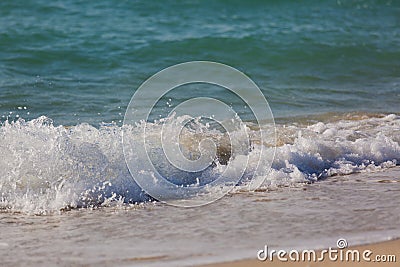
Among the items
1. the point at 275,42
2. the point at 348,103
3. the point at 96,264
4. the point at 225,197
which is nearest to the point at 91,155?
Result: the point at 225,197

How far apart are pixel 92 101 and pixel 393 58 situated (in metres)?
4.92

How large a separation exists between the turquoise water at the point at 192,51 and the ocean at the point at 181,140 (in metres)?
0.03

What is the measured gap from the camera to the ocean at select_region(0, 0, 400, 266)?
3.59m

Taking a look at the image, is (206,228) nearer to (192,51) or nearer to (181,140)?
(181,140)

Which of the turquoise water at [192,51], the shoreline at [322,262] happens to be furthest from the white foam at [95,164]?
the turquoise water at [192,51]

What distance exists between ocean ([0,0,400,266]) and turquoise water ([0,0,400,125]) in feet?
0.10

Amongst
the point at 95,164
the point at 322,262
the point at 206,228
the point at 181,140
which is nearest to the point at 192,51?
the point at 181,140

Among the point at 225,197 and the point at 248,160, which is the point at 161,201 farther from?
the point at 248,160

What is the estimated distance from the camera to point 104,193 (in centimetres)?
434

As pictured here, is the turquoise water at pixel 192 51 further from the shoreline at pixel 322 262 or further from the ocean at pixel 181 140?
the shoreline at pixel 322 262

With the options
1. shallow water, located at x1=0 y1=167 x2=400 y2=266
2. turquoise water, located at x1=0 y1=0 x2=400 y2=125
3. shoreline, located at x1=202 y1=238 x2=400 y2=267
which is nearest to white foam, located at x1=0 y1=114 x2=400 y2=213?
shallow water, located at x1=0 y1=167 x2=400 y2=266

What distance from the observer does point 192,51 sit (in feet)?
32.4

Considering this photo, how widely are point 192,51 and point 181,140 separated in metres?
4.79

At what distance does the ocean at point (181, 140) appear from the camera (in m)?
3.59
